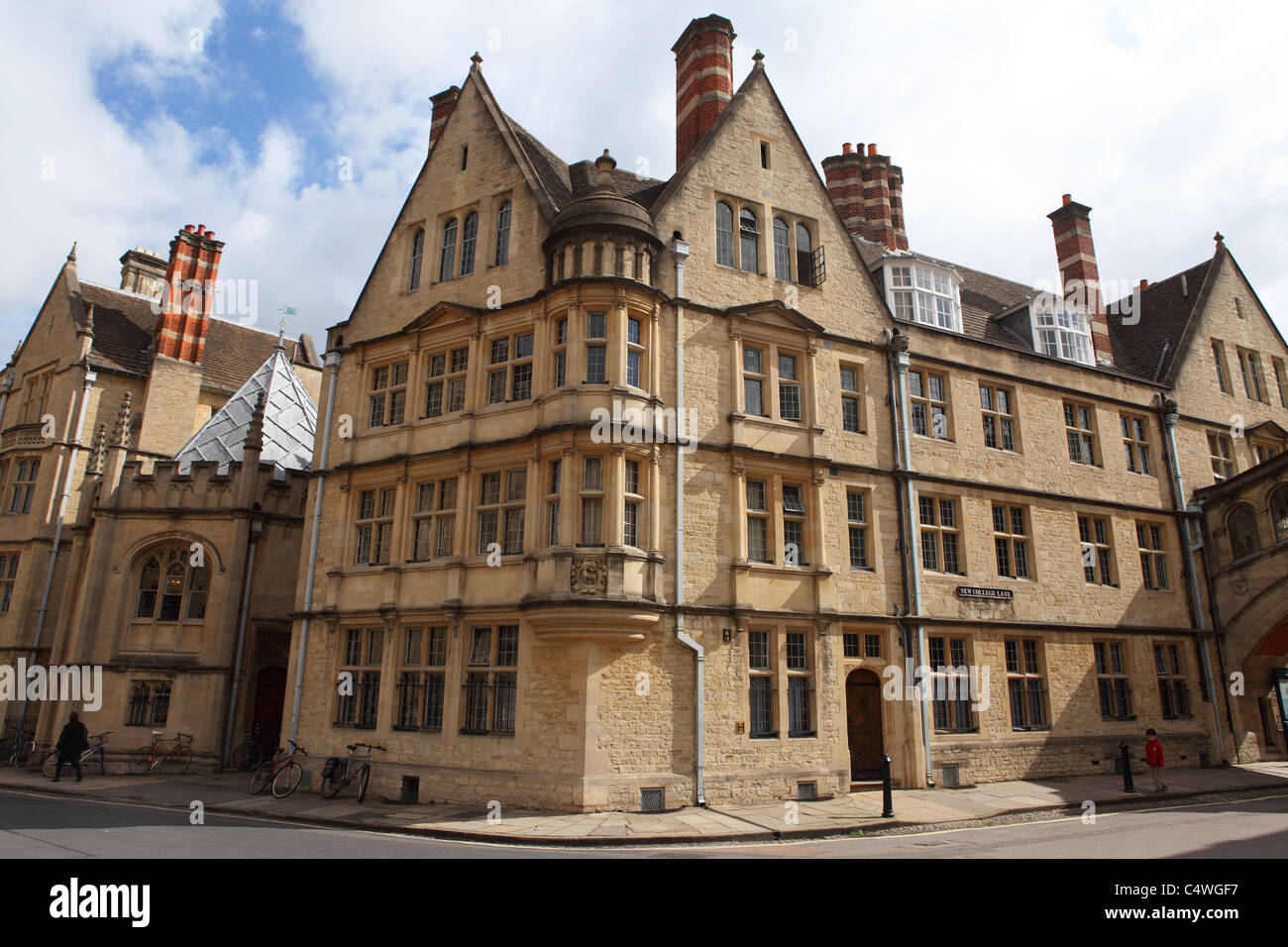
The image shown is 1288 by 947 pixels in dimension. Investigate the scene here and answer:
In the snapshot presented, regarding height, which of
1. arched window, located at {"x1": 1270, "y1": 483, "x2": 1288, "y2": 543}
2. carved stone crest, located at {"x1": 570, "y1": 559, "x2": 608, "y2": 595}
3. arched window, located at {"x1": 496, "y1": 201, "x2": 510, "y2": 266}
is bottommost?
carved stone crest, located at {"x1": 570, "y1": 559, "x2": 608, "y2": 595}

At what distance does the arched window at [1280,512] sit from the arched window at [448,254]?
2366cm

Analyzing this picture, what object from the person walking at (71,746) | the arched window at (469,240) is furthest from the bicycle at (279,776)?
the arched window at (469,240)

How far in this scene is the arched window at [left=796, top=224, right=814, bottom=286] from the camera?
20641 mm

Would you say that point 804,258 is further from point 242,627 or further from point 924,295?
point 242,627

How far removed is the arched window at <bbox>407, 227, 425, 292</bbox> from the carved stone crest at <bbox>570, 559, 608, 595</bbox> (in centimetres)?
954

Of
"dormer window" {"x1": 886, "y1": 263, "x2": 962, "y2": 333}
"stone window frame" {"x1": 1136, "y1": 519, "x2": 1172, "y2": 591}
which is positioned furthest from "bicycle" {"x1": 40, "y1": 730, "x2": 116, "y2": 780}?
"stone window frame" {"x1": 1136, "y1": 519, "x2": 1172, "y2": 591}

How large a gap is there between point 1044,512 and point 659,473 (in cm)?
1209

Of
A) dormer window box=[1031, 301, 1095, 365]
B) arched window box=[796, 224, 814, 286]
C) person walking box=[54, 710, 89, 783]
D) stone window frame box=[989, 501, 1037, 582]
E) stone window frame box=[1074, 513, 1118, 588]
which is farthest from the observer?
dormer window box=[1031, 301, 1095, 365]

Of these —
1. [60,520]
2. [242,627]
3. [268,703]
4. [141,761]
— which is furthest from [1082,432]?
[60,520]

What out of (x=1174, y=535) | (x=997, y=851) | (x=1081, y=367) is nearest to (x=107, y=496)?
(x=997, y=851)

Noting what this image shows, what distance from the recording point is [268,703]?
23.3 meters

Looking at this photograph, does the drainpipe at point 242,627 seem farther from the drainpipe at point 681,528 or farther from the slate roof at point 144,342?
the drainpipe at point 681,528

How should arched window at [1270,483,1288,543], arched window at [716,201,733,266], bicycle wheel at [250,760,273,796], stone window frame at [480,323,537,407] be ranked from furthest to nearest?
1. arched window at [1270,483,1288,543]
2. arched window at [716,201,733,266]
3. stone window frame at [480,323,537,407]
4. bicycle wheel at [250,760,273,796]

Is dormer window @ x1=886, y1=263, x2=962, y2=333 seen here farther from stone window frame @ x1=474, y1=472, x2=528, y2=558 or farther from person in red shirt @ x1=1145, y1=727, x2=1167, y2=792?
stone window frame @ x1=474, y1=472, x2=528, y2=558
